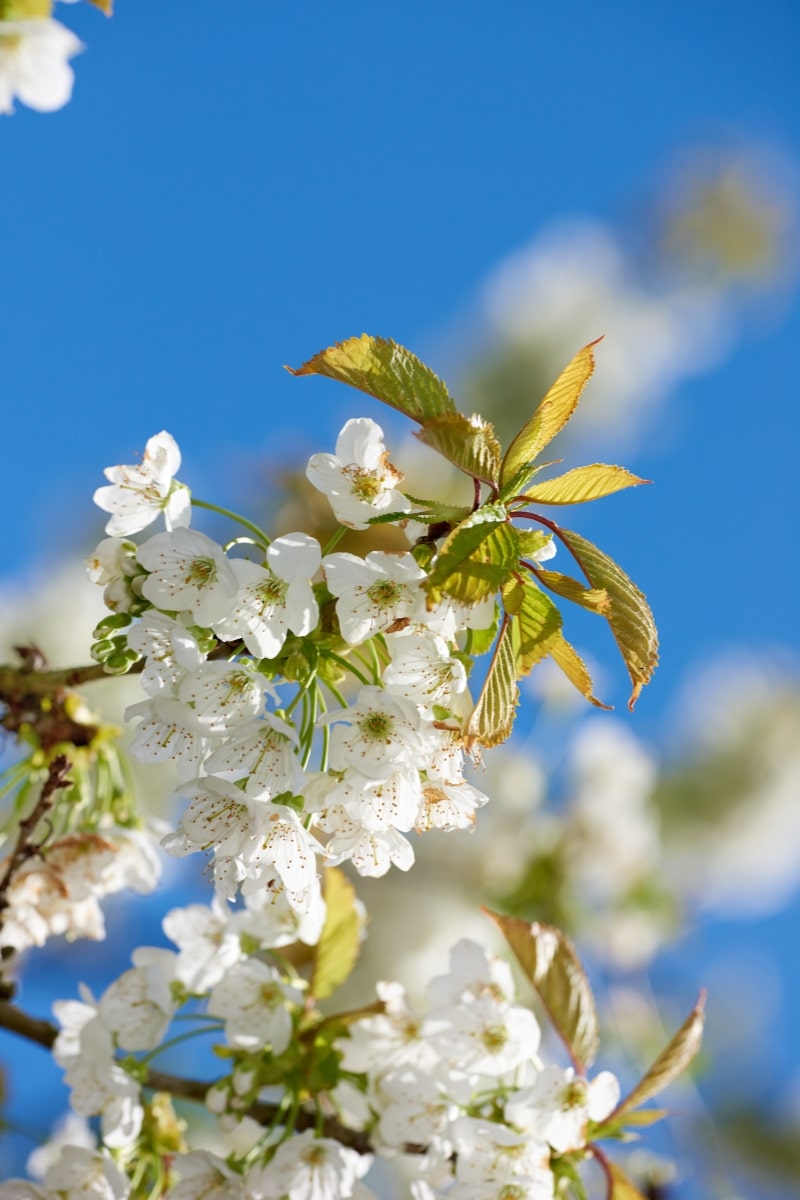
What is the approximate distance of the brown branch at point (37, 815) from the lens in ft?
2.69

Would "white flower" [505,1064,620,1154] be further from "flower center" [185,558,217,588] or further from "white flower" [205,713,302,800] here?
"flower center" [185,558,217,588]

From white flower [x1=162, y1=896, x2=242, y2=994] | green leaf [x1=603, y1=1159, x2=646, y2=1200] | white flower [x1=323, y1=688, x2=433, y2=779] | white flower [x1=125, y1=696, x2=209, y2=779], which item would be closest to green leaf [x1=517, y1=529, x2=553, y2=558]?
white flower [x1=323, y1=688, x2=433, y2=779]

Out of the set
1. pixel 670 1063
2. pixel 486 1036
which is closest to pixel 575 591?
pixel 486 1036

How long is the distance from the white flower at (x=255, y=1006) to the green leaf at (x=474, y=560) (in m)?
0.47

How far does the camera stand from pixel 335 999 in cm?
198

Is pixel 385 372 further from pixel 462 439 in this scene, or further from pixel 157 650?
pixel 157 650

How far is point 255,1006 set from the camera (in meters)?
0.91

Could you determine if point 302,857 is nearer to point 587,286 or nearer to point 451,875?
point 451,875

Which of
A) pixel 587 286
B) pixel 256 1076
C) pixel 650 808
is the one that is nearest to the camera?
pixel 256 1076

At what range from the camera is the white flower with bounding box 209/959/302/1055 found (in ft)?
2.94

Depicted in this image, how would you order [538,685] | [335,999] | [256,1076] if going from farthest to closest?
1. [538,685]
2. [335,999]
3. [256,1076]

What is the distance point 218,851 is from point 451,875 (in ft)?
6.15

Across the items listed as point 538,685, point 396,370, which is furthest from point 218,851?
point 538,685

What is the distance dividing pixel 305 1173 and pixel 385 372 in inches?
24.3
